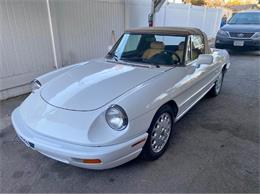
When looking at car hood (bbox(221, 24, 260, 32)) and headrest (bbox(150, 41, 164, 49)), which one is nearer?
Result: headrest (bbox(150, 41, 164, 49))

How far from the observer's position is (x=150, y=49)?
3.28m

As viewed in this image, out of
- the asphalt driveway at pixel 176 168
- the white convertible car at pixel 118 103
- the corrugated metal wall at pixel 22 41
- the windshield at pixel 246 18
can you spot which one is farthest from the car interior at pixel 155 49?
the windshield at pixel 246 18

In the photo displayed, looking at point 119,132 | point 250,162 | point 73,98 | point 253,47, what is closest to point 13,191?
point 73,98

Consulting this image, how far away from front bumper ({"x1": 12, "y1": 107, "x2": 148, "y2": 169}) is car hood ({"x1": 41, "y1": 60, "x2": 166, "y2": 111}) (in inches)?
14.3

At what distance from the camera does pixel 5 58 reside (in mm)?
4363

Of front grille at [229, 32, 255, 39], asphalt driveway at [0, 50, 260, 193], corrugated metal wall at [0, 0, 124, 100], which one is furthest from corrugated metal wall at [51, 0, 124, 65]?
front grille at [229, 32, 255, 39]

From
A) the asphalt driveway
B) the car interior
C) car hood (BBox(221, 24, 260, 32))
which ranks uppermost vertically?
the car interior

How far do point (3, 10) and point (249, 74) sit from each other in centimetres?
652

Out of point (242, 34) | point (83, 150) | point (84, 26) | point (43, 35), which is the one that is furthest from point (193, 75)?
point (242, 34)

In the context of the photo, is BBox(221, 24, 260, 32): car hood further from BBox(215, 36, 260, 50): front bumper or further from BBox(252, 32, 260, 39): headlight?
BBox(215, 36, 260, 50): front bumper

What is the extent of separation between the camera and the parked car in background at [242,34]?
28.9 ft

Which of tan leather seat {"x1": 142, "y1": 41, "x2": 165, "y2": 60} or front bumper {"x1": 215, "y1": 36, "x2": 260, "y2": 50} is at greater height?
tan leather seat {"x1": 142, "y1": 41, "x2": 165, "y2": 60}

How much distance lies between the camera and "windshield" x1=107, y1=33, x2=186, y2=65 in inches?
122

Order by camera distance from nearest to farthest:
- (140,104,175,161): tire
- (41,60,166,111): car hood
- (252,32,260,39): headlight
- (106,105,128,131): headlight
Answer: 1. (106,105,128,131): headlight
2. (41,60,166,111): car hood
3. (140,104,175,161): tire
4. (252,32,260,39): headlight
